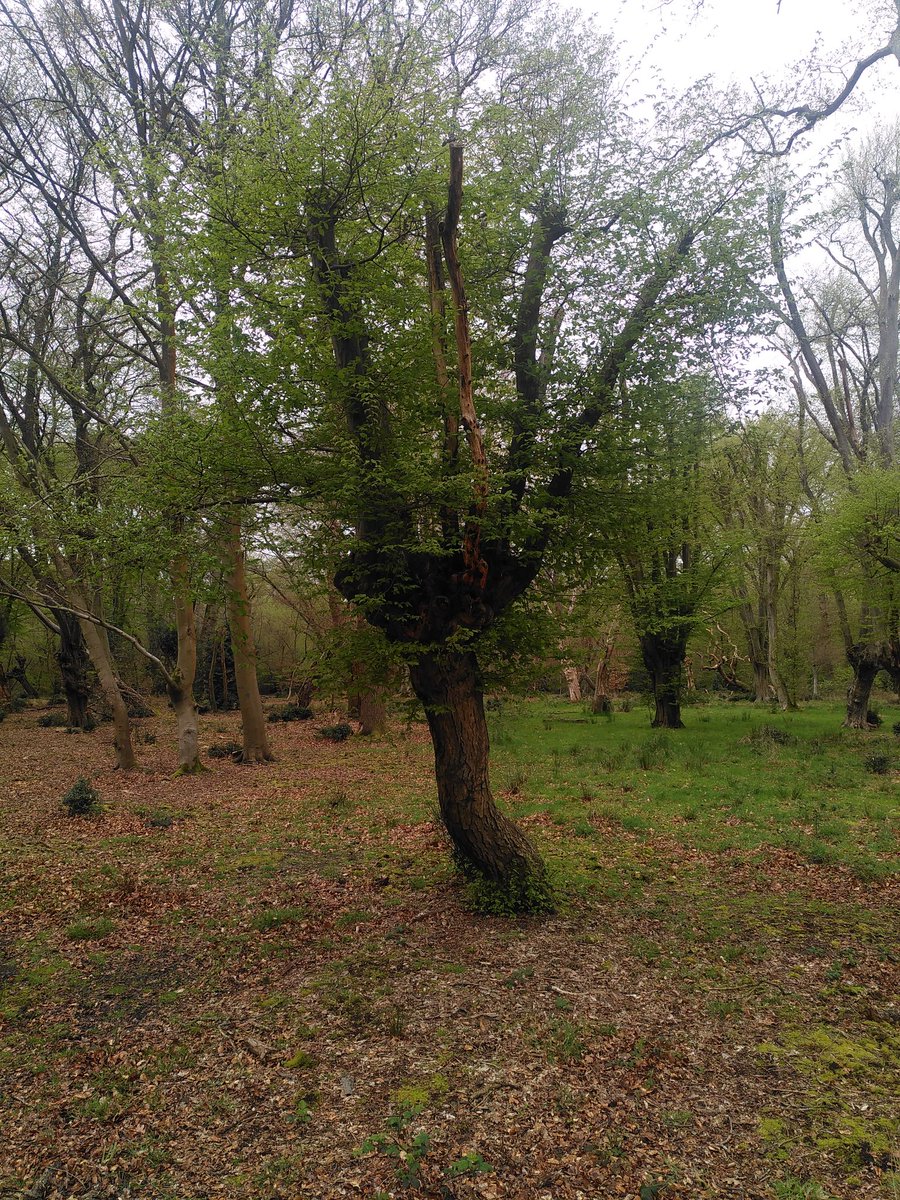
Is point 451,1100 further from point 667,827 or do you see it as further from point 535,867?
point 667,827

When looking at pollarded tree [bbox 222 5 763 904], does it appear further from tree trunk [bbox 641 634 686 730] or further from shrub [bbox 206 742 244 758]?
tree trunk [bbox 641 634 686 730]

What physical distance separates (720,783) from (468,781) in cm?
795

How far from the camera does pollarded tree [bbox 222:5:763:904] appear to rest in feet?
21.0

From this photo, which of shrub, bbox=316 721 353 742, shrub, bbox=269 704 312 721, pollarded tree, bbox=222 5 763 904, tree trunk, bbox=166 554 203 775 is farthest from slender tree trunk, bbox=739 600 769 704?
pollarded tree, bbox=222 5 763 904

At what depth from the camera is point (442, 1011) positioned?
535 cm

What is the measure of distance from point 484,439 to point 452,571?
1516 mm

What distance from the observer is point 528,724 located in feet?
77.5

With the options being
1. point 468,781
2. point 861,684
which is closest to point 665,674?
point 861,684

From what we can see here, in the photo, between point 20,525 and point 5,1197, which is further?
point 20,525

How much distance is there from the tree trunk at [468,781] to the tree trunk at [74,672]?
19256 millimetres

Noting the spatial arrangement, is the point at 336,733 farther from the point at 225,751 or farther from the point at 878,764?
the point at 878,764

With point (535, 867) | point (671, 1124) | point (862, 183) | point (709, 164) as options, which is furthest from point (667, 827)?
point (862, 183)

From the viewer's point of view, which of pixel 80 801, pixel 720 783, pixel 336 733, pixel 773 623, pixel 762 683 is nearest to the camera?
pixel 80 801

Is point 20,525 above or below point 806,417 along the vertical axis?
below
